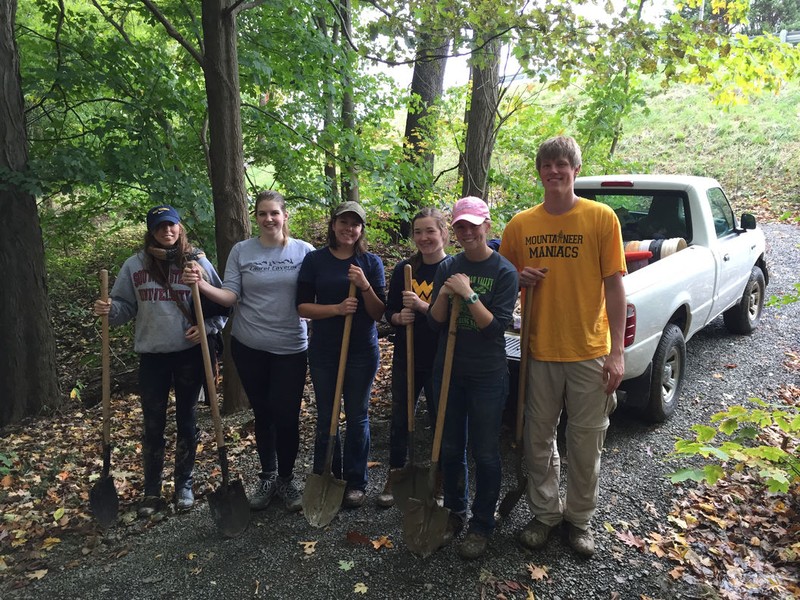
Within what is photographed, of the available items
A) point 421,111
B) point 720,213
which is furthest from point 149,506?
point 421,111

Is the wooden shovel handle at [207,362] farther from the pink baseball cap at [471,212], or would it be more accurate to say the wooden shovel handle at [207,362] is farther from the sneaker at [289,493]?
the pink baseball cap at [471,212]

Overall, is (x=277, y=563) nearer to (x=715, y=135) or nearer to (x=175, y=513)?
(x=175, y=513)

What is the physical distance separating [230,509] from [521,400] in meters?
1.88

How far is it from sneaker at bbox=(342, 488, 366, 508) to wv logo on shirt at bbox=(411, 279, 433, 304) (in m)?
1.35

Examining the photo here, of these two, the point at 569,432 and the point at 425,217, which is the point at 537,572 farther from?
the point at 425,217

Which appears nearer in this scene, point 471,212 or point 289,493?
point 471,212

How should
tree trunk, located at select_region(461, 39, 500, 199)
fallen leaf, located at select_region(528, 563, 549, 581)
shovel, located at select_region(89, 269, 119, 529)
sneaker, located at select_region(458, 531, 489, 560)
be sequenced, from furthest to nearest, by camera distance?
tree trunk, located at select_region(461, 39, 500, 199)
shovel, located at select_region(89, 269, 119, 529)
sneaker, located at select_region(458, 531, 489, 560)
fallen leaf, located at select_region(528, 563, 549, 581)

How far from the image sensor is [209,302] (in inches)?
137

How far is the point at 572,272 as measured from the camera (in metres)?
2.83

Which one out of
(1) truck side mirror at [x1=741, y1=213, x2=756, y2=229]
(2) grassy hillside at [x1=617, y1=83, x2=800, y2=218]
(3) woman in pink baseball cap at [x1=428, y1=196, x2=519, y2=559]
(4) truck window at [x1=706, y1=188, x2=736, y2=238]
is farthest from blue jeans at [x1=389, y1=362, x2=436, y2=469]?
(2) grassy hillside at [x1=617, y1=83, x2=800, y2=218]

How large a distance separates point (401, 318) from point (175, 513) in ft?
6.61

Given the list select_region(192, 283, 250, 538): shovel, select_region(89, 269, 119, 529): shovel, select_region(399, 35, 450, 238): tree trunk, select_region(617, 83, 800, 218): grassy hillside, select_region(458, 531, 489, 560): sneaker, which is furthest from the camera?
select_region(617, 83, 800, 218): grassy hillside

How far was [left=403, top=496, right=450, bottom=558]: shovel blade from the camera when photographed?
2984 millimetres

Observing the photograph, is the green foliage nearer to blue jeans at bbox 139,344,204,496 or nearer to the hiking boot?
the hiking boot
